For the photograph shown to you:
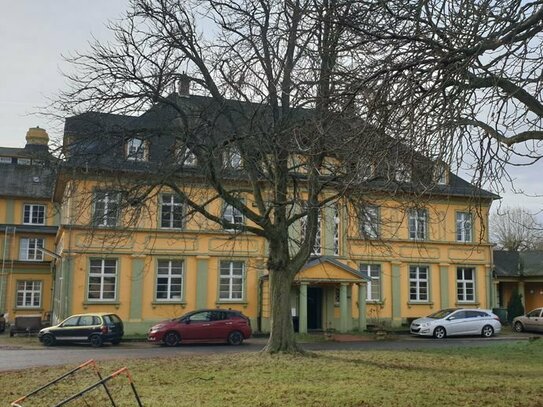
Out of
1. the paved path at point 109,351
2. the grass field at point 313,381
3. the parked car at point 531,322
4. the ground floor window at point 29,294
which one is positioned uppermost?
the ground floor window at point 29,294

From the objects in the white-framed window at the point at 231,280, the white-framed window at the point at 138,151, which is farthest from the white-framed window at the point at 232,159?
the white-framed window at the point at 231,280

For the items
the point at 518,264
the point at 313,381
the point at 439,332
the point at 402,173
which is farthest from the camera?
the point at 518,264

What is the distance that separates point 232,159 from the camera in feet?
60.5

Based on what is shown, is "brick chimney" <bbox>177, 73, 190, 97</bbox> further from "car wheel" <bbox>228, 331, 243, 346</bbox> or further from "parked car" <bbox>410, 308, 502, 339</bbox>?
"parked car" <bbox>410, 308, 502, 339</bbox>

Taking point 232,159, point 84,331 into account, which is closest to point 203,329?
point 84,331

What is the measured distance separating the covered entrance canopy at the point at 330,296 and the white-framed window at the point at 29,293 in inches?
927

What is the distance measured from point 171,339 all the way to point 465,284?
19.9 meters

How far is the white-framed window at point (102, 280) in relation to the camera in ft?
98.2

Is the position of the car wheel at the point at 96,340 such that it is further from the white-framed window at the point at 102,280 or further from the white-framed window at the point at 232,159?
the white-framed window at the point at 232,159

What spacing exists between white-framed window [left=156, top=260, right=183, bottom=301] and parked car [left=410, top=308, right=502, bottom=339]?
12.4 m

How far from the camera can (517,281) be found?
41.4 metres

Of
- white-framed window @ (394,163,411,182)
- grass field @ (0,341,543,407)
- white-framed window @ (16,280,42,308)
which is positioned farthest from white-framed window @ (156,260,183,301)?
white-framed window @ (394,163,411,182)

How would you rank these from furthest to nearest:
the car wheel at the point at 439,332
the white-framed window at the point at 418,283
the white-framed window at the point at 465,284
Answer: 1. the white-framed window at the point at 465,284
2. the white-framed window at the point at 418,283
3. the car wheel at the point at 439,332

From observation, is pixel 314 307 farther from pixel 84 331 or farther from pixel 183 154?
pixel 183 154
